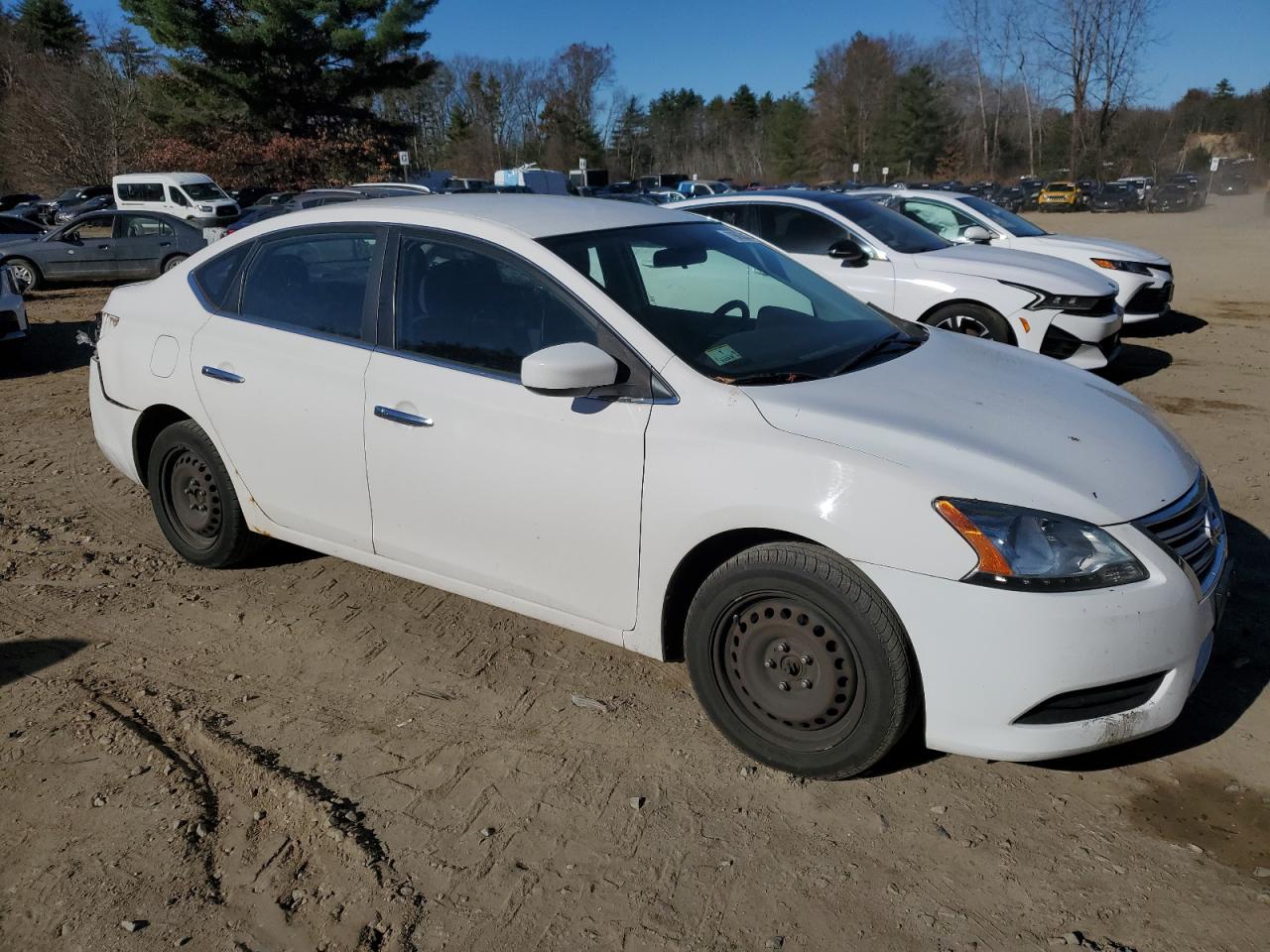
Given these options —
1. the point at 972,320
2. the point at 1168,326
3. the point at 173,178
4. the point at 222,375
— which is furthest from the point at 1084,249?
the point at 173,178

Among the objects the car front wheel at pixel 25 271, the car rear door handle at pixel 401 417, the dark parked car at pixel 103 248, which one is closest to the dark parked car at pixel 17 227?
the dark parked car at pixel 103 248

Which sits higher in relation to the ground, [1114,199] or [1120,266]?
[1114,199]

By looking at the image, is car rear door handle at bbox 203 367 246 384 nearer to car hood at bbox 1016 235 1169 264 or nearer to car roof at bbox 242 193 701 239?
car roof at bbox 242 193 701 239

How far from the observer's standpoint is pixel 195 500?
4.57 metres

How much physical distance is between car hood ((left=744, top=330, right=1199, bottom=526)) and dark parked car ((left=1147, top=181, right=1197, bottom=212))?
51273 mm

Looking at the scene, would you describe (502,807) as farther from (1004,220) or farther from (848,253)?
(1004,220)

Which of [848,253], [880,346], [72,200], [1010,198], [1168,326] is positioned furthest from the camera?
[1010,198]

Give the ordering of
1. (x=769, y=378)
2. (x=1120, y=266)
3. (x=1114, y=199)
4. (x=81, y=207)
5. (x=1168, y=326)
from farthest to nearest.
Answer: (x=1114, y=199)
(x=81, y=207)
(x=1168, y=326)
(x=1120, y=266)
(x=769, y=378)

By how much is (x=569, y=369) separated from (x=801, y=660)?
1117mm

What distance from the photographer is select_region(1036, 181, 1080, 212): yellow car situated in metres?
48.1

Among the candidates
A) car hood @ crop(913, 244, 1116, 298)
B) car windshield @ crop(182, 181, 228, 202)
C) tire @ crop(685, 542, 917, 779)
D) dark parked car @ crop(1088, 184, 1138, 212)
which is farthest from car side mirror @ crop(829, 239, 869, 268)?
A: dark parked car @ crop(1088, 184, 1138, 212)

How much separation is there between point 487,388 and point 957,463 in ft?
5.19

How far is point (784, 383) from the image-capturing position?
316cm

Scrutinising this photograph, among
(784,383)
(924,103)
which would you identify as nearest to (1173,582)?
(784,383)
